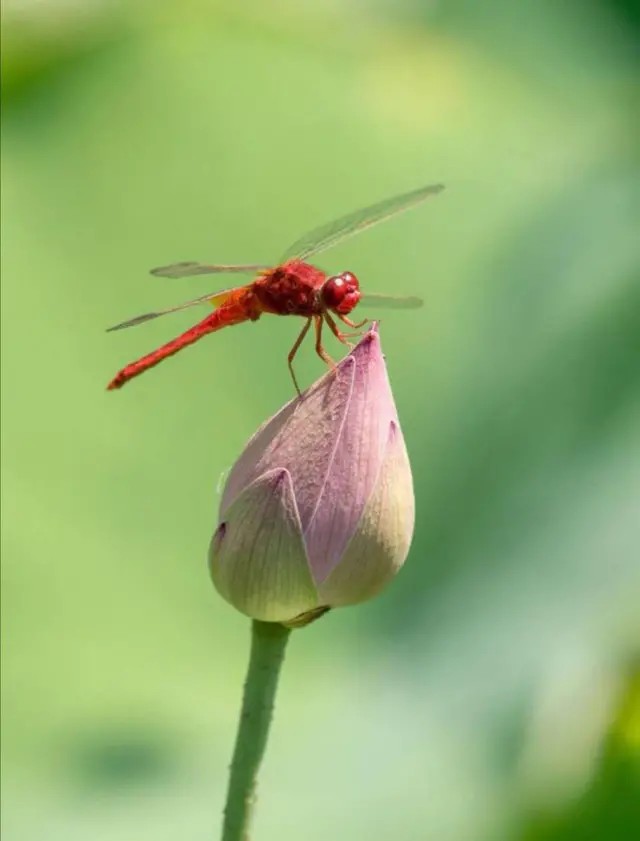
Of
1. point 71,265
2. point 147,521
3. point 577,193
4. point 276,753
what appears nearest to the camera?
point 276,753

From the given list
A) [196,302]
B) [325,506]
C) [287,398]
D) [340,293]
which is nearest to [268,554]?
[325,506]

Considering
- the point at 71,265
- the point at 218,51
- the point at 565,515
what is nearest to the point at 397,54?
the point at 218,51

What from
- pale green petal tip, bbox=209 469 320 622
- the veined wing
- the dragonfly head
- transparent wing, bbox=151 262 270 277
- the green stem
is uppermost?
transparent wing, bbox=151 262 270 277

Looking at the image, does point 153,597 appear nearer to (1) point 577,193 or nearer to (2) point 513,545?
(2) point 513,545

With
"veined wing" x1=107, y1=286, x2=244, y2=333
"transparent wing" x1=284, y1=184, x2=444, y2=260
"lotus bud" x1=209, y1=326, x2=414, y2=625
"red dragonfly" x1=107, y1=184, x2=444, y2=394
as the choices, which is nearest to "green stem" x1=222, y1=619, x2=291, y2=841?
"lotus bud" x1=209, y1=326, x2=414, y2=625

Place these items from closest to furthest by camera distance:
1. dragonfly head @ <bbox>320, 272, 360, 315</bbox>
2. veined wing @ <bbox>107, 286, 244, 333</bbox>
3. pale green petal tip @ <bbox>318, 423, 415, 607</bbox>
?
1. pale green petal tip @ <bbox>318, 423, 415, 607</bbox>
2. dragonfly head @ <bbox>320, 272, 360, 315</bbox>
3. veined wing @ <bbox>107, 286, 244, 333</bbox>

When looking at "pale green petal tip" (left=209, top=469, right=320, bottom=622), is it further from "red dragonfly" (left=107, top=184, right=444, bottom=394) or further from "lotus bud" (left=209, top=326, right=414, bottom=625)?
"red dragonfly" (left=107, top=184, right=444, bottom=394)
